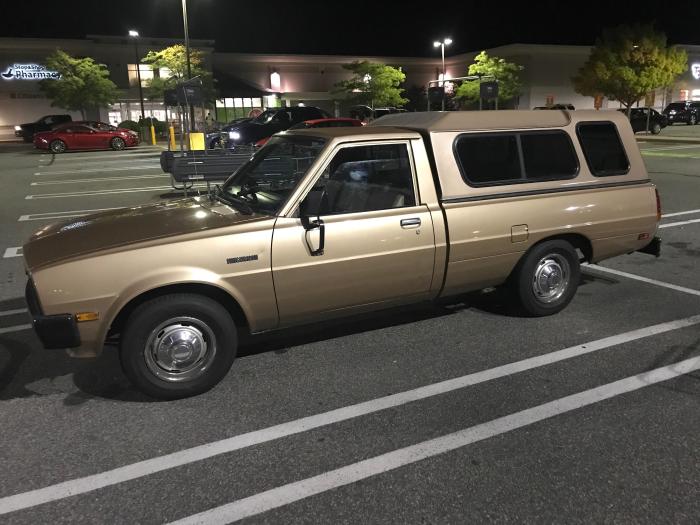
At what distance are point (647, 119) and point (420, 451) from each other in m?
37.1

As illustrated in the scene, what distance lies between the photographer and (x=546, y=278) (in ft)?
16.6

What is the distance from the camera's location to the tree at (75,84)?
39.3 m

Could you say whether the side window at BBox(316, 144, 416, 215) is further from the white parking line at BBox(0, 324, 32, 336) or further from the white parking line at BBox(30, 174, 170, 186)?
the white parking line at BBox(30, 174, 170, 186)

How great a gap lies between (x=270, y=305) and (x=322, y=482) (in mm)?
1376

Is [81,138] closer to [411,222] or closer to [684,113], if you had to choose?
[411,222]

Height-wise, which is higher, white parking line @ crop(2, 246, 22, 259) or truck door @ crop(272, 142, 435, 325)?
truck door @ crop(272, 142, 435, 325)

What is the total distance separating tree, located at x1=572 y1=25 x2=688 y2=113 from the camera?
37.8 meters

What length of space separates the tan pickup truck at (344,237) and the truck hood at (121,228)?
19mm

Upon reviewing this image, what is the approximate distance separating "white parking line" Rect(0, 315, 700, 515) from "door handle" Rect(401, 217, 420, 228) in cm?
116

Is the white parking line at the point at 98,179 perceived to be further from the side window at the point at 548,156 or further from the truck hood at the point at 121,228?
the side window at the point at 548,156

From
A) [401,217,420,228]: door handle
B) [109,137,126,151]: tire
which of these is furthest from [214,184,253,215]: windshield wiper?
[109,137,126,151]: tire

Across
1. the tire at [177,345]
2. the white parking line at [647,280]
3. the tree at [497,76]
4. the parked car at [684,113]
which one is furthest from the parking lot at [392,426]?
the parked car at [684,113]

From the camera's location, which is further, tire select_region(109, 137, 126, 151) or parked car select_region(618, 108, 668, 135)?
parked car select_region(618, 108, 668, 135)

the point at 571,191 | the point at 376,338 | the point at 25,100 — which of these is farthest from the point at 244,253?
the point at 25,100
